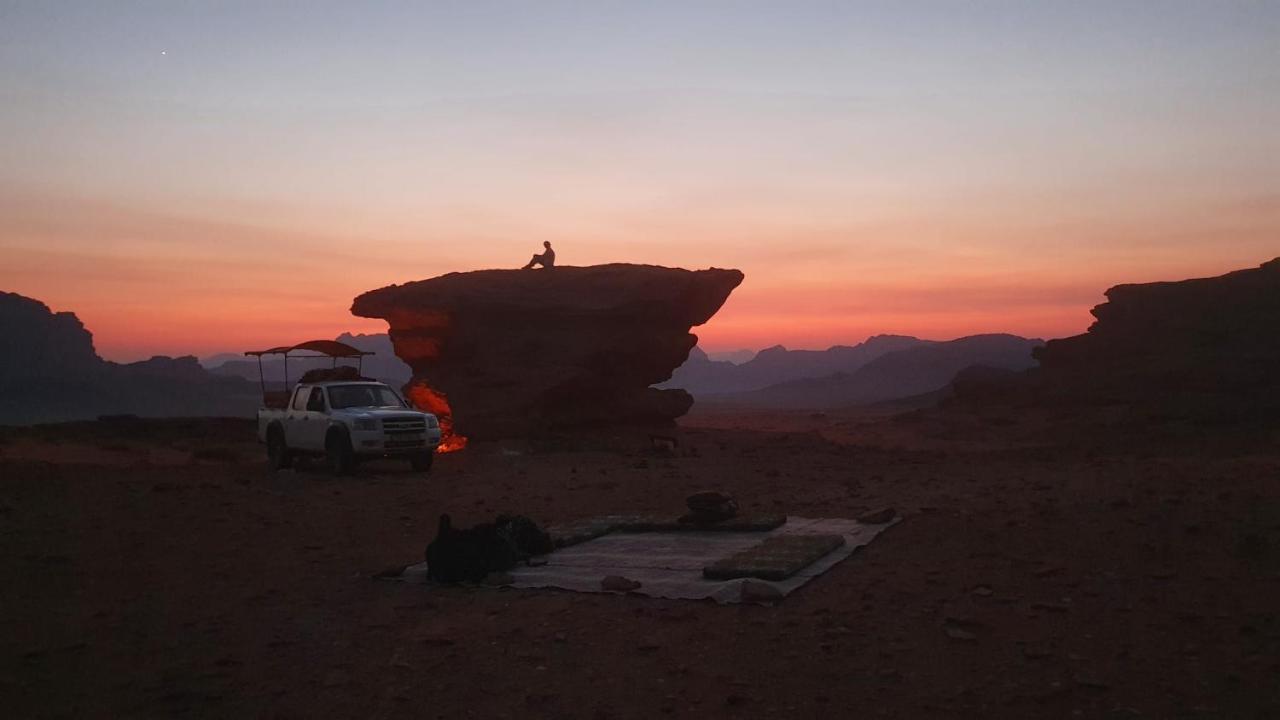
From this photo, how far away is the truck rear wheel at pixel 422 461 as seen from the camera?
→ 1812 centimetres

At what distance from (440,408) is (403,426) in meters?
7.42

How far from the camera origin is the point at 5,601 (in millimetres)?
7691

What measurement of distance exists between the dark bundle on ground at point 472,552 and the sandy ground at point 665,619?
0.88 ft

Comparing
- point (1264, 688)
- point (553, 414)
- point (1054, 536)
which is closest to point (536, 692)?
point (1264, 688)

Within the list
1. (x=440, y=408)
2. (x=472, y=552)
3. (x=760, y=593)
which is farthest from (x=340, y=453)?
(x=760, y=593)

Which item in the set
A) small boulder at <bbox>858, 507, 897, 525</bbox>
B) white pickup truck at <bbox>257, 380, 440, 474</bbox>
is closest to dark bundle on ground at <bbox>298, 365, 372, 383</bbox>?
→ white pickup truck at <bbox>257, 380, 440, 474</bbox>

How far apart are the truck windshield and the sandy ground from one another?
4835 mm

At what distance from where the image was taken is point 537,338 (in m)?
25.0

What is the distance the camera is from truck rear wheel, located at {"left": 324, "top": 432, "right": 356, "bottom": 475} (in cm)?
1730

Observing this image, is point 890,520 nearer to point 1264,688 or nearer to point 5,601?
point 1264,688

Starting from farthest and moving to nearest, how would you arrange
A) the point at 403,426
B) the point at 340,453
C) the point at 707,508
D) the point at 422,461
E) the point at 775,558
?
the point at 422,461, the point at 403,426, the point at 340,453, the point at 707,508, the point at 775,558

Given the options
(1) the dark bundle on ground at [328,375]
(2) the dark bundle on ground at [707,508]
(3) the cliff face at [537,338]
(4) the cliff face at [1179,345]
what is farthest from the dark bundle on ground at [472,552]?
(4) the cliff face at [1179,345]

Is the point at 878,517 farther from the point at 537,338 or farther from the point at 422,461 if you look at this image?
the point at 537,338

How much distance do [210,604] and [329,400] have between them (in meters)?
10.7
